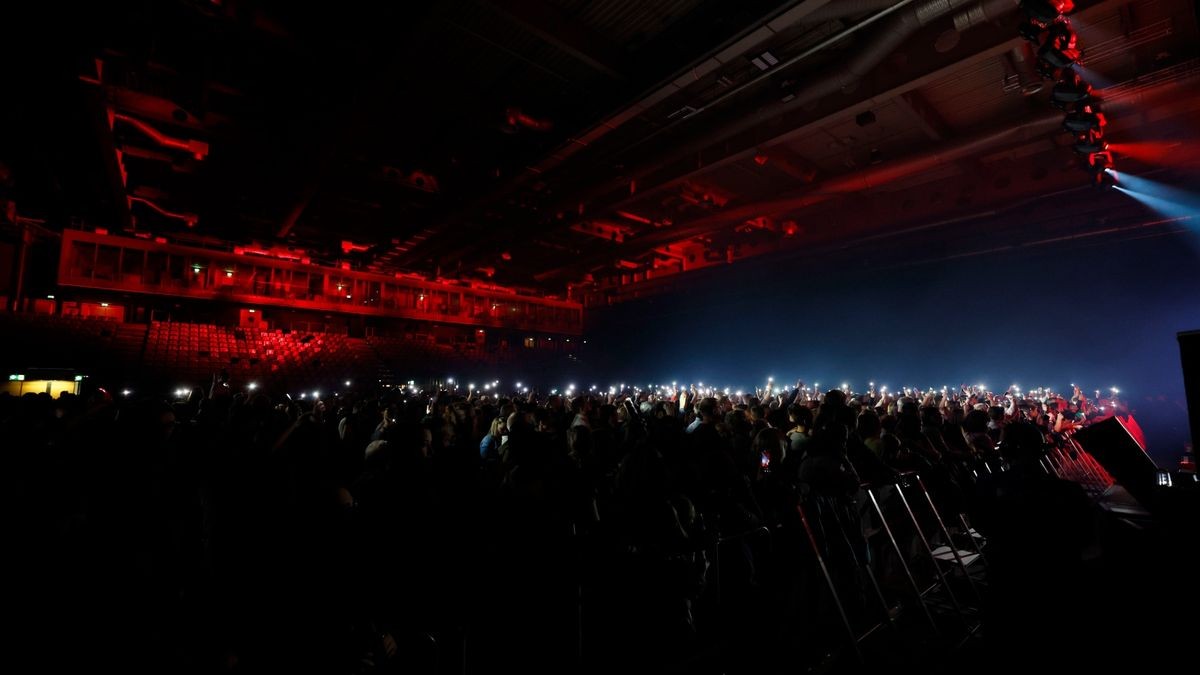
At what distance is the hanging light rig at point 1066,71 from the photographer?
14.7 feet

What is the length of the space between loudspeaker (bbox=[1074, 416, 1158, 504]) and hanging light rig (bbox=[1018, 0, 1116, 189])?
3879 millimetres

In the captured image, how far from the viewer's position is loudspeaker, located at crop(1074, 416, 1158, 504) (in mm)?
3049

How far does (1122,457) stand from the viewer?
3240mm

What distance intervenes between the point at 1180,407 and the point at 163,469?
18.5 meters

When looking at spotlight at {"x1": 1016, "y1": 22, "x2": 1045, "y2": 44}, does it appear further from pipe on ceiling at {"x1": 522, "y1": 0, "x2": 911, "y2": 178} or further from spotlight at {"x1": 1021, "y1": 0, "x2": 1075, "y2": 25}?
pipe on ceiling at {"x1": 522, "y1": 0, "x2": 911, "y2": 178}

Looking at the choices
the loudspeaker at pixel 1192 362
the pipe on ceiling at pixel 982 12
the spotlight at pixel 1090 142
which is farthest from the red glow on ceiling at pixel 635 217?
the loudspeaker at pixel 1192 362

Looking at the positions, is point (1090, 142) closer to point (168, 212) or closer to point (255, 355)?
point (168, 212)

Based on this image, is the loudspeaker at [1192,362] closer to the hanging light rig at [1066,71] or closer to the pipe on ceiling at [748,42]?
the hanging light rig at [1066,71]

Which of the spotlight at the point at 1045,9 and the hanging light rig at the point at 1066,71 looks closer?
the spotlight at the point at 1045,9

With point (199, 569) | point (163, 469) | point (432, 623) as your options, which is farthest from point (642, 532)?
point (163, 469)

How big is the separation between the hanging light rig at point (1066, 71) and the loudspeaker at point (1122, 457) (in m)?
3.88

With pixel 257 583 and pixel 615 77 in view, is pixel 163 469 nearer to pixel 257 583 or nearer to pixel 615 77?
pixel 257 583

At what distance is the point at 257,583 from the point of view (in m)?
2.26

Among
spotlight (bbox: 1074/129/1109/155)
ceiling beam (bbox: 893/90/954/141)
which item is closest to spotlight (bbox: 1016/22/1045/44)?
ceiling beam (bbox: 893/90/954/141)
